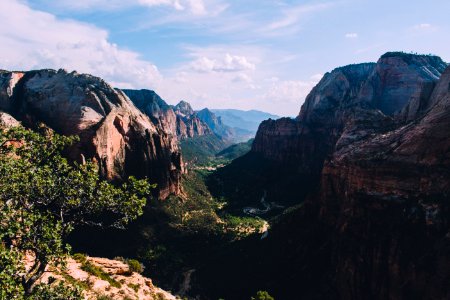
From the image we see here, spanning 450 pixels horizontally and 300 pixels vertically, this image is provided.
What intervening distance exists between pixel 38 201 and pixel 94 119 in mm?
102456

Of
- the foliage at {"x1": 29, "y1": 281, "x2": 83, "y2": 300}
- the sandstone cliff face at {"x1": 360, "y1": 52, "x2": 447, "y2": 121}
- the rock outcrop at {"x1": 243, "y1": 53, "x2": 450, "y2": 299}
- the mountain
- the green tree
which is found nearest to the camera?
the green tree

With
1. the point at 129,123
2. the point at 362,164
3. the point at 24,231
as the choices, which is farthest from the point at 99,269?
the point at 129,123

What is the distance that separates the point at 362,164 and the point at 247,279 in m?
36.6

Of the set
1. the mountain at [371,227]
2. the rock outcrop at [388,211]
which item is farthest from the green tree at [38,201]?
the mountain at [371,227]

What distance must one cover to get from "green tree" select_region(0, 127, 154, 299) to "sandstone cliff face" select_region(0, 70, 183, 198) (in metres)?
84.7

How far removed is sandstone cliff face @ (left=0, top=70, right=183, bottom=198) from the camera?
376 feet

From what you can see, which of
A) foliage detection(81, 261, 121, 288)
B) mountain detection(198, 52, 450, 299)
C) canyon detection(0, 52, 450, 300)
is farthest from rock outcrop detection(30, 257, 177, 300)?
mountain detection(198, 52, 450, 299)

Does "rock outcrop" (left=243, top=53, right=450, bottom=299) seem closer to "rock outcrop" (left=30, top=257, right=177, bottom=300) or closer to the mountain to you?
the mountain

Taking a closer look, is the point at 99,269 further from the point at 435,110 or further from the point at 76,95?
the point at 76,95

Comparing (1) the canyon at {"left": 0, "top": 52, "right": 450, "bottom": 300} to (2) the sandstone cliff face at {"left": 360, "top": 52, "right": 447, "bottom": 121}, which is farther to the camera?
(2) the sandstone cliff face at {"left": 360, "top": 52, "right": 447, "bottom": 121}

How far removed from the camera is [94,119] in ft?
393

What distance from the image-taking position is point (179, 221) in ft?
402

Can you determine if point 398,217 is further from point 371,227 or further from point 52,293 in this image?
point 52,293

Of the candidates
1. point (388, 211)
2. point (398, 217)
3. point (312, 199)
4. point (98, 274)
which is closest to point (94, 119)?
point (312, 199)
